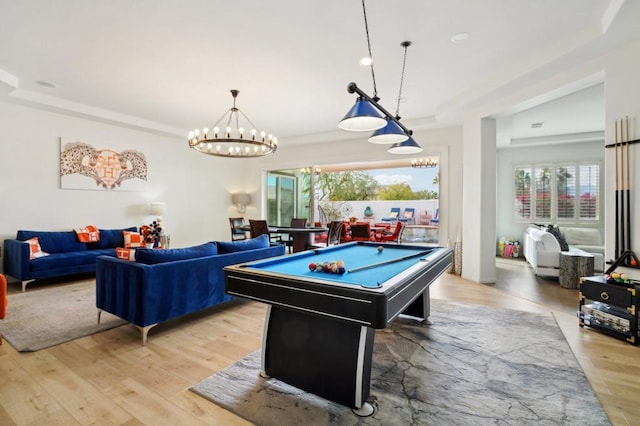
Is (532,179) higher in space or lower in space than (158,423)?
higher

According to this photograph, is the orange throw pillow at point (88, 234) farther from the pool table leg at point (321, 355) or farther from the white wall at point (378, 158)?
the pool table leg at point (321, 355)

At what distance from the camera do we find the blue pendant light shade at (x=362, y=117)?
2461 mm

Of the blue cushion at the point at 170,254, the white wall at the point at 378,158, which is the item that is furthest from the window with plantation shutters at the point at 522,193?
the blue cushion at the point at 170,254

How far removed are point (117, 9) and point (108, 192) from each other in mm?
4410

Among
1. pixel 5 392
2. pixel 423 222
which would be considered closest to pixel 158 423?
pixel 5 392

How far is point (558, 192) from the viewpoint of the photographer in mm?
7812

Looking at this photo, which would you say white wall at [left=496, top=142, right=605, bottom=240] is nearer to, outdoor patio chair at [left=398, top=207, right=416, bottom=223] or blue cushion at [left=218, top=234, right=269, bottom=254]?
outdoor patio chair at [left=398, top=207, right=416, bottom=223]

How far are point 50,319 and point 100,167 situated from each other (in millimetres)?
3627

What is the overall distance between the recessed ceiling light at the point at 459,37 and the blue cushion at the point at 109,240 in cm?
632

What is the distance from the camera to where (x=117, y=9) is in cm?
283

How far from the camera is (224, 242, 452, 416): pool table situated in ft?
5.48

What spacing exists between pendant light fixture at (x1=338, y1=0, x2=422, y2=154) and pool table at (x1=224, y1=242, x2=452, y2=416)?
3.98 feet

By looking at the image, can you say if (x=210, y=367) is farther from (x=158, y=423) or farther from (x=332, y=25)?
(x=332, y=25)

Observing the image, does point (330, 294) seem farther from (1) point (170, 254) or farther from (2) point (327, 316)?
(1) point (170, 254)
